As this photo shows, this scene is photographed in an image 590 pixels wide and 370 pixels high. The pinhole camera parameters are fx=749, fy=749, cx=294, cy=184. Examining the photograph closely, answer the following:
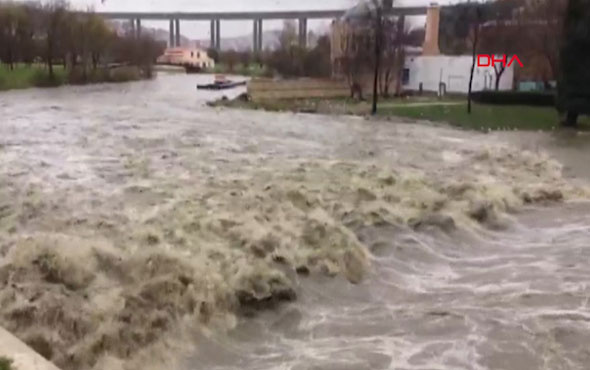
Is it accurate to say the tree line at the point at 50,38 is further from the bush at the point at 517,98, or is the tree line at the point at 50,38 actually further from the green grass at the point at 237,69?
the green grass at the point at 237,69

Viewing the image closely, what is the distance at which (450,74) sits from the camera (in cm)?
4372

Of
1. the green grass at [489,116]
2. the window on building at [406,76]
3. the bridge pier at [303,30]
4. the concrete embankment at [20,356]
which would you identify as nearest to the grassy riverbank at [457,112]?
the green grass at [489,116]

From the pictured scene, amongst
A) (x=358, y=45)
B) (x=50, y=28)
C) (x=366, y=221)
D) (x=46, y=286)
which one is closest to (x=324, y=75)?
(x=358, y=45)

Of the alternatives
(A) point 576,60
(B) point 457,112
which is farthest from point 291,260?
(B) point 457,112

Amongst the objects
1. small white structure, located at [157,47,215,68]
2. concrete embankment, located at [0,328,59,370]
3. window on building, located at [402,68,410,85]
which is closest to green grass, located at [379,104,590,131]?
window on building, located at [402,68,410,85]

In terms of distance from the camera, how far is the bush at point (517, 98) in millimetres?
30688

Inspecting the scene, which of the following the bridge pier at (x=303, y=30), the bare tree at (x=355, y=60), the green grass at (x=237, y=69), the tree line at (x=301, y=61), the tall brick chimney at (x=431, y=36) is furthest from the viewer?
the green grass at (x=237, y=69)

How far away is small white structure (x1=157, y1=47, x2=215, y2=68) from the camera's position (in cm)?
9194

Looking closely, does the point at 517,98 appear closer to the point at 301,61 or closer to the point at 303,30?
the point at 301,61

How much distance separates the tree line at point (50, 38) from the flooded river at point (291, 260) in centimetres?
3745

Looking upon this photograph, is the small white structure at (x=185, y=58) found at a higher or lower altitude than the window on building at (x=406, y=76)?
higher

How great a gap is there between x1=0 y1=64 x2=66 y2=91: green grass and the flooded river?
88.4 feet

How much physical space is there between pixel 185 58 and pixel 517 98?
6646 centimetres

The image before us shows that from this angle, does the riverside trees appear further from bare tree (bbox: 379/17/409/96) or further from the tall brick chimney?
the tall brick chimney
